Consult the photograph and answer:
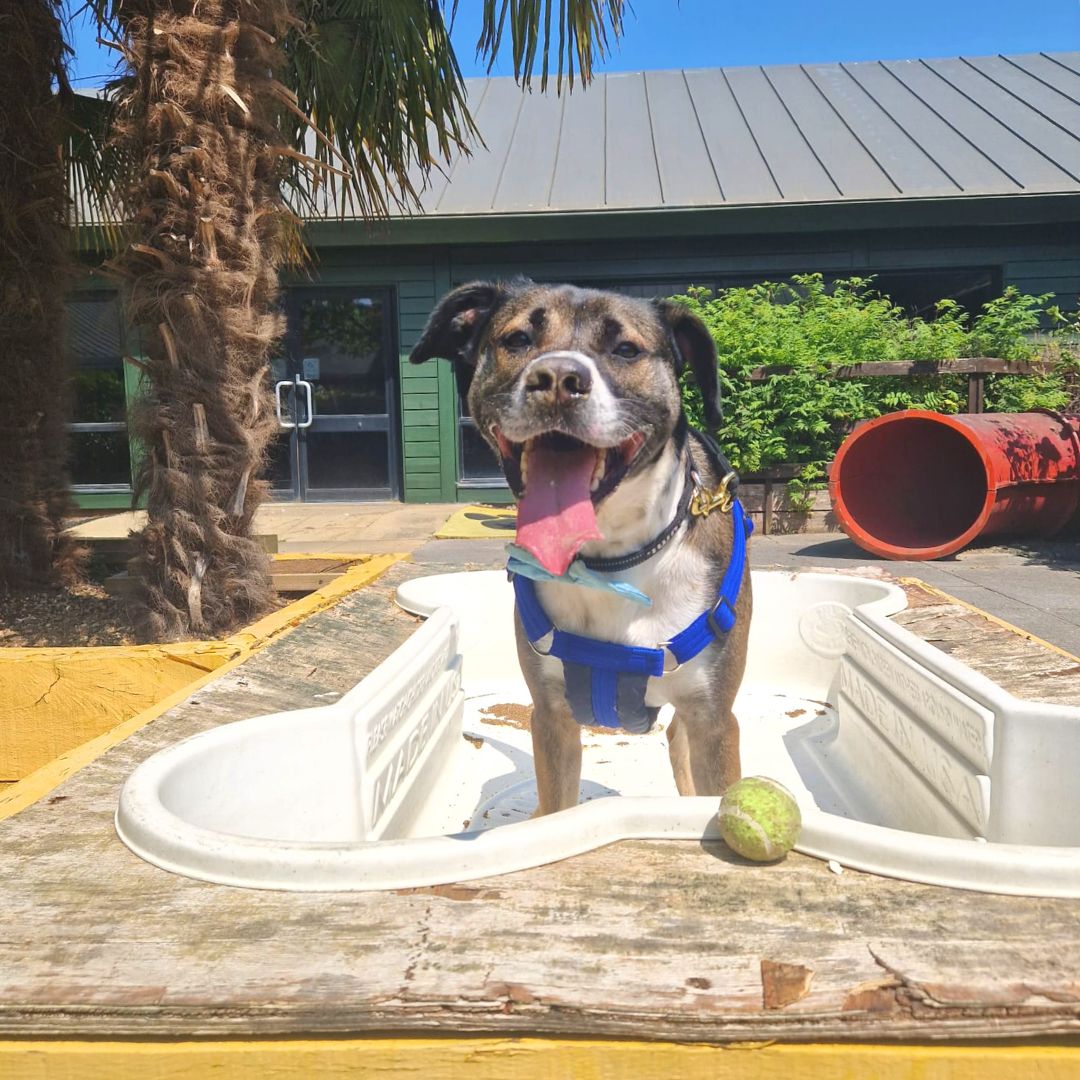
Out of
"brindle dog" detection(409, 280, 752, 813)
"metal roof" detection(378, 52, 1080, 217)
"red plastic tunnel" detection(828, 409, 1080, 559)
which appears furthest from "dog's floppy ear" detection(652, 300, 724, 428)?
"metal roof" detection(378, 52, 1080, 217)

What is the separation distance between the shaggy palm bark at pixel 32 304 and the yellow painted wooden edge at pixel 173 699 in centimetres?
171

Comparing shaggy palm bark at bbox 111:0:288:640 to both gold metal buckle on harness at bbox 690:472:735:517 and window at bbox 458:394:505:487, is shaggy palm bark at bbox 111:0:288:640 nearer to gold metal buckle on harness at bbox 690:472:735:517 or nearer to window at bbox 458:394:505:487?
gold metal buckle on harness at bbox 690:472:735:517

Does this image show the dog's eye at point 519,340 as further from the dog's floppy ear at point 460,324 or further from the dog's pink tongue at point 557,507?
the dog's pink tongue at point 557,507

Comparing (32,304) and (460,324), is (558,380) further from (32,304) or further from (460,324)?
(32,304)

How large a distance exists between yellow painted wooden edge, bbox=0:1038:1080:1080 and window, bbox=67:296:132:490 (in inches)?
459

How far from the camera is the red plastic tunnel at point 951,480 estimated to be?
21.0ft

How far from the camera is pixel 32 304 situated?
4.44 metres

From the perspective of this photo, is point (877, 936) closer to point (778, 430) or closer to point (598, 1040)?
point (598, 1040)

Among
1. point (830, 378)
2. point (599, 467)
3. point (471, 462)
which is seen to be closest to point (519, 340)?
point (599, 467)

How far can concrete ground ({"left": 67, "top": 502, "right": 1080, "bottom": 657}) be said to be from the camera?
192 inches

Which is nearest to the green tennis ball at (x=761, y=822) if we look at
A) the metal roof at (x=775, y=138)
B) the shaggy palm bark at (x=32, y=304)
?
the shaggy palm bark at (x=32, y=304)

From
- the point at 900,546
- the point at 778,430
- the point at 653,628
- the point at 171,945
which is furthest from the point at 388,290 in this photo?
the point at 171,945

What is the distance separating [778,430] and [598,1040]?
23.5 ft

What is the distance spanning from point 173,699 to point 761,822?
1.59m
